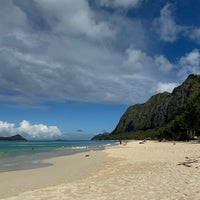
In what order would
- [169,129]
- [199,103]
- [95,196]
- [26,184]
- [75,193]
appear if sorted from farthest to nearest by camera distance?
1. [169,129]
2. [199,103]
3. [26,184]
4. [75,193]
5. [95,196]

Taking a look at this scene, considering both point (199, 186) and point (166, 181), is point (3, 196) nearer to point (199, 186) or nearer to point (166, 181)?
point (166, 181)

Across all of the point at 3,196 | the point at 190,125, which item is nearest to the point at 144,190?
the point at 3,196

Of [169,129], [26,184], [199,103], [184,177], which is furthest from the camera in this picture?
[169,129]

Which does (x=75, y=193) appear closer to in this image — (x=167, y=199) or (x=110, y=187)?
(x=110, y=187)

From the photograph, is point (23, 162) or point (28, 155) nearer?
point (23, 162)

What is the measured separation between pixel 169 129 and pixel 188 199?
9852 centimetres

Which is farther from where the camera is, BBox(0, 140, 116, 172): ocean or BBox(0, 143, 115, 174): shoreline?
BBox(0, 140, 116, 172): ocean

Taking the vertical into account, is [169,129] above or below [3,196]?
above

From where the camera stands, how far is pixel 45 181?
17.3 metres

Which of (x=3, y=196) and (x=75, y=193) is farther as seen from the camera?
(x=3, y=196)

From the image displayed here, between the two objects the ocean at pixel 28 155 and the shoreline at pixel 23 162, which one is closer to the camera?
the shoreline at pixel 23 162

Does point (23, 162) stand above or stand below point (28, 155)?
below

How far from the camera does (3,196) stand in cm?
1283

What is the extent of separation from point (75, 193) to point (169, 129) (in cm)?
9709
